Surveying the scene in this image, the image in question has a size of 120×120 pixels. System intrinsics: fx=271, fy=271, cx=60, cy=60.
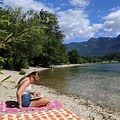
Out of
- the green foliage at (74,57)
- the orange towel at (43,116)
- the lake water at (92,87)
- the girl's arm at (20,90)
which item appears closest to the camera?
the orange towel at (43,116)

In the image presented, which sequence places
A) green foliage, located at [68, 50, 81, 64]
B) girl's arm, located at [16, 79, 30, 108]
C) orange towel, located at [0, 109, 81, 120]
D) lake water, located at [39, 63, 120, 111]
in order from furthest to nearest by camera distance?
green foliage, located at [68, 50, 81, 64], lake water, located at [39, 63, 120, 111], girl's arm, located at [16, 79, 30, 108], orange towel, located at [0, 109, 81, 120]

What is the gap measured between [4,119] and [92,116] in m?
3.81

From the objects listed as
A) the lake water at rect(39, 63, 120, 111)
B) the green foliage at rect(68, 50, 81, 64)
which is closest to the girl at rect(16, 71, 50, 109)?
the lake water at rect(39, 63, 120, 111)

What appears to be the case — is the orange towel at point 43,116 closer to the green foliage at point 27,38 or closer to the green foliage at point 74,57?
the green foliage at point 27,38

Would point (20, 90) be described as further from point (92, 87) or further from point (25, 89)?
point (92, 87)

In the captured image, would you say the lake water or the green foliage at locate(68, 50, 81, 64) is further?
the green foliage at locate(68, 50, 81, 64)

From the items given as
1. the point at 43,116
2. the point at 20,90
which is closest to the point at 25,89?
the point at 20,90

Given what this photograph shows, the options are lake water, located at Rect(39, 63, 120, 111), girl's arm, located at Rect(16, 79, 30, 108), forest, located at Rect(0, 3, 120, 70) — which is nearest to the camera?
forest, located at Rect(0, 3, 120, 70)

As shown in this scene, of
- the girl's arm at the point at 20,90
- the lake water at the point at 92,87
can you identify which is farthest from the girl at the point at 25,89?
the lake water at the point at 92,87

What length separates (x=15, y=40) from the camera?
4.12m

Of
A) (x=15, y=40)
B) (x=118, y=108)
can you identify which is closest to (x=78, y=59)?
(x=118, y=108)

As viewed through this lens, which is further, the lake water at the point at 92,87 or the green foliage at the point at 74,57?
the green foliage at the point at 74,57

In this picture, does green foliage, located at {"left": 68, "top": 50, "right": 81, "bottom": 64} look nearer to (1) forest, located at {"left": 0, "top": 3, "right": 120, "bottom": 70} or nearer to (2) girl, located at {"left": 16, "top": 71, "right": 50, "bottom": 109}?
(1) forest, located at {"left": 0, "top": 3, "right": 120, "bottom": 70}

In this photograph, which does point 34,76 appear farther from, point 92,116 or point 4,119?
point 92,116
